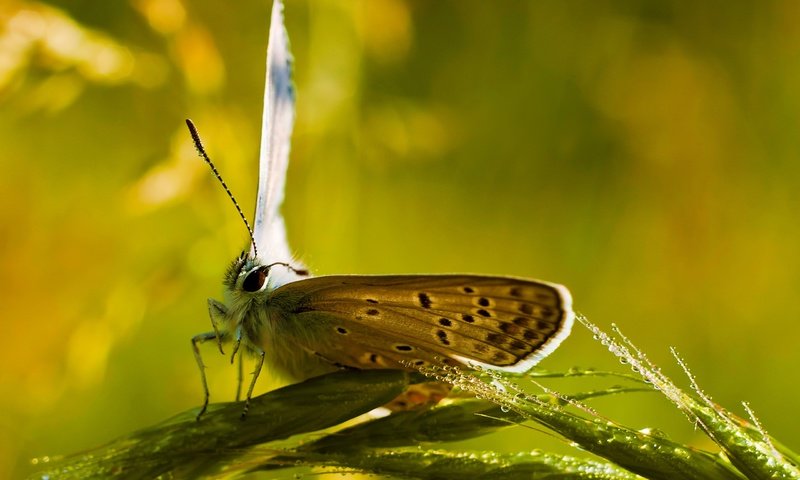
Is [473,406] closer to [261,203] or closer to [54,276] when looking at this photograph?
[261,203]

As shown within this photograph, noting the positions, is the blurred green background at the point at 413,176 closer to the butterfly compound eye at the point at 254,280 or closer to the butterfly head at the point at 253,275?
the butterfly head at the point at 253,275

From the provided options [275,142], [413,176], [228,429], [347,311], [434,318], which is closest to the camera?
[228,429]

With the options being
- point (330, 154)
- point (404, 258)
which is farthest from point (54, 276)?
point (404, 258)

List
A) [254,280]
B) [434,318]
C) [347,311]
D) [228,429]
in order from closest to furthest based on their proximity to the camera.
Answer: [228,429]
[434,318]
[347,311]
[254,280]

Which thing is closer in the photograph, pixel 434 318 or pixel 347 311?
pixel 434 318

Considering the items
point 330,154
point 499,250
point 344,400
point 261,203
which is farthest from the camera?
point 499,250

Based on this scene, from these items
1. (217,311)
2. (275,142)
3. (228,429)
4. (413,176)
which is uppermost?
(275,142)

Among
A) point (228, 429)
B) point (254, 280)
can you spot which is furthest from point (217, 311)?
point (228, 429)

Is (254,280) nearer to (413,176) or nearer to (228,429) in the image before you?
(228,429)
